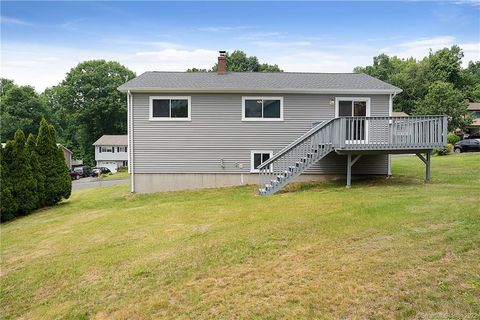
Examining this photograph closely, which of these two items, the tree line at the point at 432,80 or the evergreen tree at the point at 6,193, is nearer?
the evergreen tree at the point at 6,193

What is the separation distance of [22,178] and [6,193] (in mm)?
795

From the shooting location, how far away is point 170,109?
14.5m

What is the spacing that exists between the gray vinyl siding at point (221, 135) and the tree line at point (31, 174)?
3.21 m

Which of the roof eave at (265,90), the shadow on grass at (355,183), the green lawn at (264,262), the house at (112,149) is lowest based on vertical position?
the green lawn at (264,262)

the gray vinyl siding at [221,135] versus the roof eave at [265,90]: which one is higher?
the roof eave at [265,90]

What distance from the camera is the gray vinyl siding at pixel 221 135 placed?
1452 centimetres

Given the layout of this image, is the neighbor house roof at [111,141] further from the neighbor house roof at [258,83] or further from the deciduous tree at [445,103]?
the deciduous tree at [445,103]

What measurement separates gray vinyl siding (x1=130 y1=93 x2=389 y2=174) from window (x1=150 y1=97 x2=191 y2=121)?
0.20 m

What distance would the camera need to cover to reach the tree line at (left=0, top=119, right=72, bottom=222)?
12609 mm

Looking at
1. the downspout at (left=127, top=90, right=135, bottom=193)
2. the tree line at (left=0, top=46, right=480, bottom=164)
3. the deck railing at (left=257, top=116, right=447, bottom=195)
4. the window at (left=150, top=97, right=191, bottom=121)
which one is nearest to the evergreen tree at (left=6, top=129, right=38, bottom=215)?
Answer: the downspout at (left=127, top=90, right=135, bottom=193)

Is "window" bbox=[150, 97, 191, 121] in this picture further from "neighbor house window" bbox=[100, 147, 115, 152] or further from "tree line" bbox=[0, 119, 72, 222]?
"neighbor house window" bbox=[100, 147, 115, 152]

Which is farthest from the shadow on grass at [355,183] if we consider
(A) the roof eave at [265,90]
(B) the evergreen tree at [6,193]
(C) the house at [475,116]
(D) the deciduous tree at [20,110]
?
(D) the deciduous tree at [20,110]

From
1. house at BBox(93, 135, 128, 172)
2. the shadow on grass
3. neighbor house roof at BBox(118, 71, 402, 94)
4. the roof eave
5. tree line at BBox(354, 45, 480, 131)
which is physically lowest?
the shadow on grass

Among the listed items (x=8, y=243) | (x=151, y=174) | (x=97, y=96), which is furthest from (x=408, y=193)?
(x=97, y=96)
